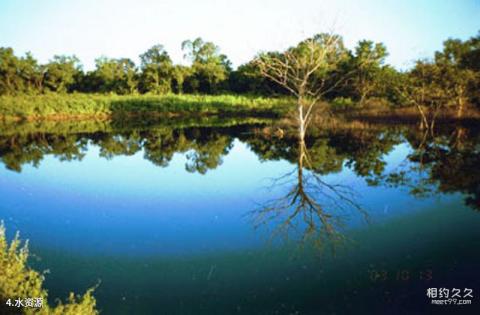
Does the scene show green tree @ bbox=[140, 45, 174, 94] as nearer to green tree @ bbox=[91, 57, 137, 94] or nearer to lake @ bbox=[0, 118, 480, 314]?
green tree @ bbox=[91, 57, 137, 94]

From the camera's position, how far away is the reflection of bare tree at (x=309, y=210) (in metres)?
8.23

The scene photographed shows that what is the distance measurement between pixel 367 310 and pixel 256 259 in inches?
99.0

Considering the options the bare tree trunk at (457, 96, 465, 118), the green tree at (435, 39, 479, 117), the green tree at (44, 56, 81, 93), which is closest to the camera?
the green tree at (435, 39, 479, 117)

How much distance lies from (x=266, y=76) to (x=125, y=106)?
67.5 ft

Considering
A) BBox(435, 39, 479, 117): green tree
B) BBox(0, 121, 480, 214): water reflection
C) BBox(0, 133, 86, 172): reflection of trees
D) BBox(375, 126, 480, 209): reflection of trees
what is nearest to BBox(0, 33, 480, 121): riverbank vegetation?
BBox(435, 39, 479, 117): green tree

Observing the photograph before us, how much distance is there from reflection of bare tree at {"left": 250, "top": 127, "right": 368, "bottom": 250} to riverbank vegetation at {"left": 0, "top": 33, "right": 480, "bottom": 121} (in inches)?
381

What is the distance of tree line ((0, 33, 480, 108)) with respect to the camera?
2900cm

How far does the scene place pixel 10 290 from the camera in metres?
4.27

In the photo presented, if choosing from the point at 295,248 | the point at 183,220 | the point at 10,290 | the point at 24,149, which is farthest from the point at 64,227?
the point at 24,149

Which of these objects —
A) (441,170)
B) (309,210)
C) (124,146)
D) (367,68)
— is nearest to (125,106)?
(124,146)

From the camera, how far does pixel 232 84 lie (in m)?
65.9

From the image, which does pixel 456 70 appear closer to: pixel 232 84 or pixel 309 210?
pixel 309 210

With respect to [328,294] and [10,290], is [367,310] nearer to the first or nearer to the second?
[328,294]

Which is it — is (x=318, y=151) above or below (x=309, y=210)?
above
